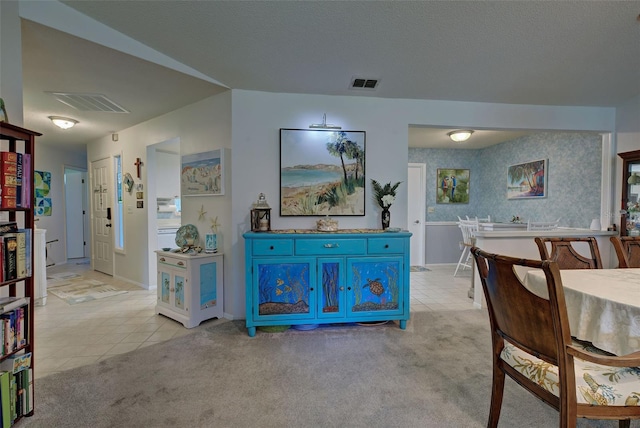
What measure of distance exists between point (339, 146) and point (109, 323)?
2941 millimetres

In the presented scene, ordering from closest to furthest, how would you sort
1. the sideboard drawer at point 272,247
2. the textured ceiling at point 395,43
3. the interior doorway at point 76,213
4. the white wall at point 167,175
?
the textured ceiling at point 395,43
the sideboard drawer at point 272,247
the white wall at point 167,175
the interior doorway at point 76,213

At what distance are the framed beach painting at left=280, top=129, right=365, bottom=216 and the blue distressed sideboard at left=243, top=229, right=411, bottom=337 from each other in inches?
17.8

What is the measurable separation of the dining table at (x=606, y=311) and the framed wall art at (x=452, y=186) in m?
4.14

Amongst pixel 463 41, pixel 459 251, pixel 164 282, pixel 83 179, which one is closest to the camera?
pixel 463 41

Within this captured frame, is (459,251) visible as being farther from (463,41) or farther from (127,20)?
(127,20)

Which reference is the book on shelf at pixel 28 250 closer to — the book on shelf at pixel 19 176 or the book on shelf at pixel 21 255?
the book on shelf at pixel 21 255

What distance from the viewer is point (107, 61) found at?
232 centimetres

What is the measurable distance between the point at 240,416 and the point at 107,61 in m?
2.76

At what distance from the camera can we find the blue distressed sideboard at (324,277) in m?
2.58

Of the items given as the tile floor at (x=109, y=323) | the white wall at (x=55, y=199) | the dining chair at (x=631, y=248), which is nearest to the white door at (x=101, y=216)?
the tile floor at (x=109, y=323)

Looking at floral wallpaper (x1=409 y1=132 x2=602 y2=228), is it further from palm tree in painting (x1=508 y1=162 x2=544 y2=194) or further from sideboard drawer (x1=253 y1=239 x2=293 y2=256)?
sideboard drawer (x1=253 y1=239 x2=293 y2=256)

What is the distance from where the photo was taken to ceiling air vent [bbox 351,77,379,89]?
8.96ft

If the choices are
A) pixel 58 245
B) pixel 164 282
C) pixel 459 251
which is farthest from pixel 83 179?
pixel 459 251

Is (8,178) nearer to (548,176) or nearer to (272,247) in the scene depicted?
(272,247)
